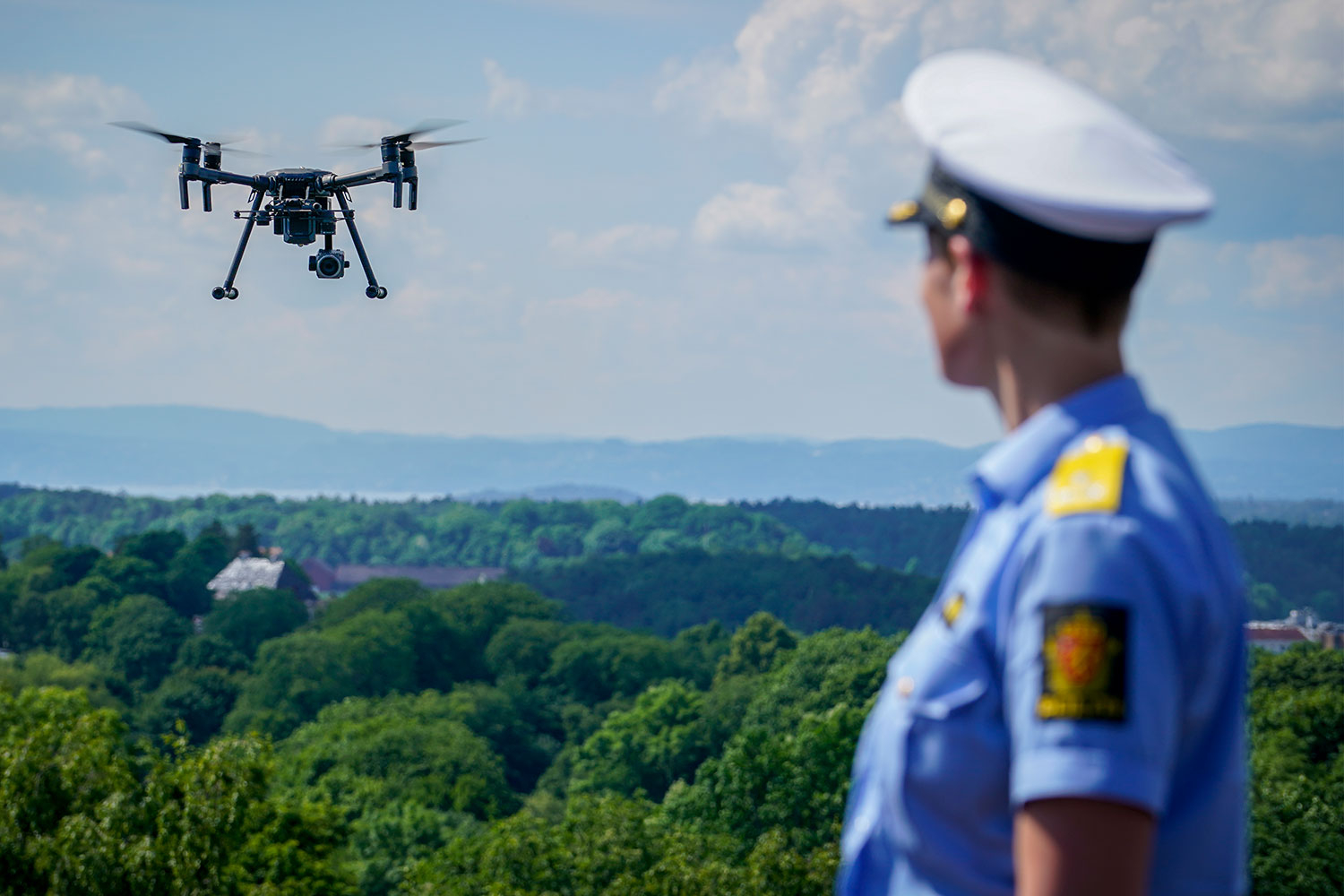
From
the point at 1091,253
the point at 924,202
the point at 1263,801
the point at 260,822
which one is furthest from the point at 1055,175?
the point at 1263,801

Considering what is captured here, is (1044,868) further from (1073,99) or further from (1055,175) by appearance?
(1073,99)

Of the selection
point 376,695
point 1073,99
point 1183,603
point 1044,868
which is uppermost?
point 1073,99

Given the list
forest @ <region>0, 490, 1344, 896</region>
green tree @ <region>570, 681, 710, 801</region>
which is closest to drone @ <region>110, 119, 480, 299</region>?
forest @ <region>0, 490, 1344, 896</region>

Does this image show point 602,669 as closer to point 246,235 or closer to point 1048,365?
point 246,235

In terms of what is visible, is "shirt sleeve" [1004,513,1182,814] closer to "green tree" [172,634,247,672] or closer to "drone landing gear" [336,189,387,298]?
"drone landing gear" [336,189,387,298]

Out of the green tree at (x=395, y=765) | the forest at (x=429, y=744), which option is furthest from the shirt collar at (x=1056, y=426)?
the green tree at (x=395, y=765)

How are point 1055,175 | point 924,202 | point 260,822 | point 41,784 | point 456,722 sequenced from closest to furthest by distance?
point 1055,175 → point 924,202 → point 41,784 → point 260,822 → point 456,722
